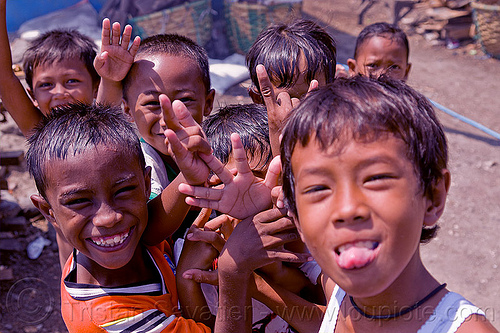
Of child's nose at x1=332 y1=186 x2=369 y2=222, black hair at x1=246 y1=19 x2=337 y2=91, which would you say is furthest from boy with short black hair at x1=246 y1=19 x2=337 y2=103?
child's nose at x1=332 y1=186 x2=369 y2=222

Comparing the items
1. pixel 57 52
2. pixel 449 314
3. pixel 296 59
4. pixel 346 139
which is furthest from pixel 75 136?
pixel 57 52

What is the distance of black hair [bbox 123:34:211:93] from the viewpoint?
85.7 inches

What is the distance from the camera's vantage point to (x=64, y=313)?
154 cm

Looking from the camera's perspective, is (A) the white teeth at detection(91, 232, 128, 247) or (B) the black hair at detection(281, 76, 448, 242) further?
(A) the white teeth at detection(91, 232, 128, 247)

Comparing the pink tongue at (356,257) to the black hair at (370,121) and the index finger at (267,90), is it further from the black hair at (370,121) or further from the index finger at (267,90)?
the index finger at (267,90)

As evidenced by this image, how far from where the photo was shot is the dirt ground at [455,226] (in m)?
3.24

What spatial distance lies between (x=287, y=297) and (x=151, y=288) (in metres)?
0.47

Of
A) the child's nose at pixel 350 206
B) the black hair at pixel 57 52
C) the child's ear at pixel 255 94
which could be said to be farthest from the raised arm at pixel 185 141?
the black hair at pixel 57 52

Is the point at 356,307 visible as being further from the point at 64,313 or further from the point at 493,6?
the point at 493,6

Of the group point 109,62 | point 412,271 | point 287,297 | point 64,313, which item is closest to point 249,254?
point 287,297

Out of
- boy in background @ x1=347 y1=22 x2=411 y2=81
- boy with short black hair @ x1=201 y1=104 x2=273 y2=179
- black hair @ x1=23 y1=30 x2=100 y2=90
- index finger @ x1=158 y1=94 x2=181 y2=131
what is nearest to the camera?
index finger @ x1=158 y1=94 x2=181 y2=131

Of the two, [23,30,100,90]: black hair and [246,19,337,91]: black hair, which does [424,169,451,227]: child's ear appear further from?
[23,30,100,90]: black hair

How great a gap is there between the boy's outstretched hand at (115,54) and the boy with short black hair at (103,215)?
0.43 meters

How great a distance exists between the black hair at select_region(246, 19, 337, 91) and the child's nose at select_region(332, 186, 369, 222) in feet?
3.77
